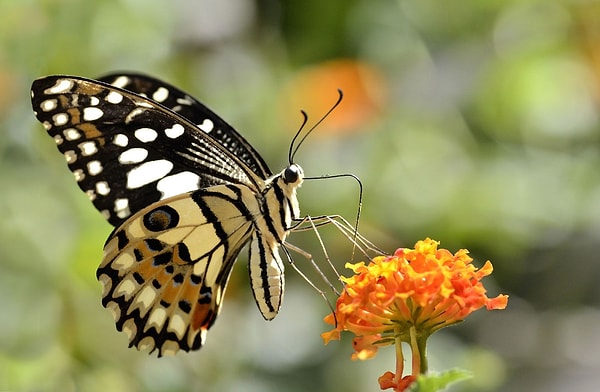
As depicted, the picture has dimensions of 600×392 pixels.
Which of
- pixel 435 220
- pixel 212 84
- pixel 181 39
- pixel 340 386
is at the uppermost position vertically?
pixel 181 39

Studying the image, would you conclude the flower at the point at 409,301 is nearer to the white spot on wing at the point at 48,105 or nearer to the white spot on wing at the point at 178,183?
the white spot on wing at the point at 178,183

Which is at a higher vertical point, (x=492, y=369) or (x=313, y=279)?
(x=313, y=279)

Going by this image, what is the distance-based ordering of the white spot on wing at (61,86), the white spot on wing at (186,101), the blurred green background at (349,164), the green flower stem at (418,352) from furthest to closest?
the blurred green background at (349,164), the white spot on wing at (186,101), the white spot on wing at (61,86), the green flower stem at (418,352)

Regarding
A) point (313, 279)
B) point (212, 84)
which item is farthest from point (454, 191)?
point (212, 84)

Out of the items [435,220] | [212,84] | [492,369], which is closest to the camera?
[492,369]

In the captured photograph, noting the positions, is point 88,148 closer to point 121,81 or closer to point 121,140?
point 121,140

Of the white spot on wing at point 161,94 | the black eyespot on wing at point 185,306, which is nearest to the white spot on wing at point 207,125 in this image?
the white spot on wing at point 161,94

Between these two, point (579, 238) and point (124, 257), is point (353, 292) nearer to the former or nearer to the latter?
point (124, 257)
